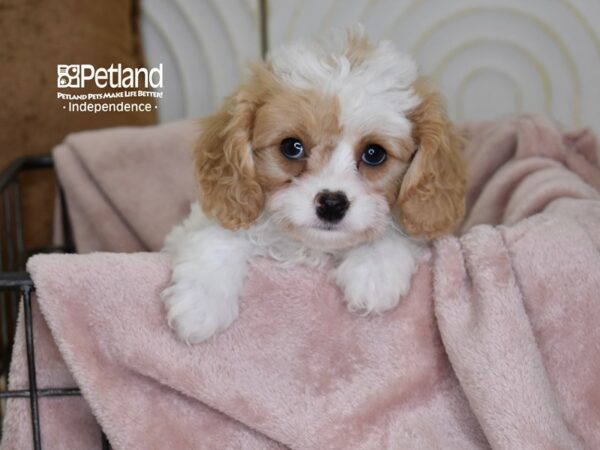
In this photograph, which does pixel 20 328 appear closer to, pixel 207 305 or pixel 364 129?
pixel 207 305

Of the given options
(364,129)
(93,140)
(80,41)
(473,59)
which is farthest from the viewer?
(473,59)

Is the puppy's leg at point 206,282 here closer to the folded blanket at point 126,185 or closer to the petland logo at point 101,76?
the folded blanket at point 126,185

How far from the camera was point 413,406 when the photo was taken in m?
1.62

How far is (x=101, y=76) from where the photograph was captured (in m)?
2.95

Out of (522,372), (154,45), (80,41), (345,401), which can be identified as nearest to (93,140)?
(80,41)

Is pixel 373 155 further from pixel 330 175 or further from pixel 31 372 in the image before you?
pixel 31 372

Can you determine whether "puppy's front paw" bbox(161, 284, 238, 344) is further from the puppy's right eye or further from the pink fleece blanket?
the puppy's right eye

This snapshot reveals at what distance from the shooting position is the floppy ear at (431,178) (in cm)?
174

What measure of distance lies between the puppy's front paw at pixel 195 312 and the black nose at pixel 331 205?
25cm

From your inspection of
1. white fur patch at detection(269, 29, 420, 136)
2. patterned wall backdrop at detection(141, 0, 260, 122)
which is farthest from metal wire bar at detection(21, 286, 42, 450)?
patterned wall backdrop at detection(141, 0, 260, 122)

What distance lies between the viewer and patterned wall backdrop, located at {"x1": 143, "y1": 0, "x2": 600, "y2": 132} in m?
3.11

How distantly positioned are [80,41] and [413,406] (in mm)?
1985

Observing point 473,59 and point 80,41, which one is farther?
point 473,59

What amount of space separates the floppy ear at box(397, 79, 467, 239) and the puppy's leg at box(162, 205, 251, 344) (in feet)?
1.24
